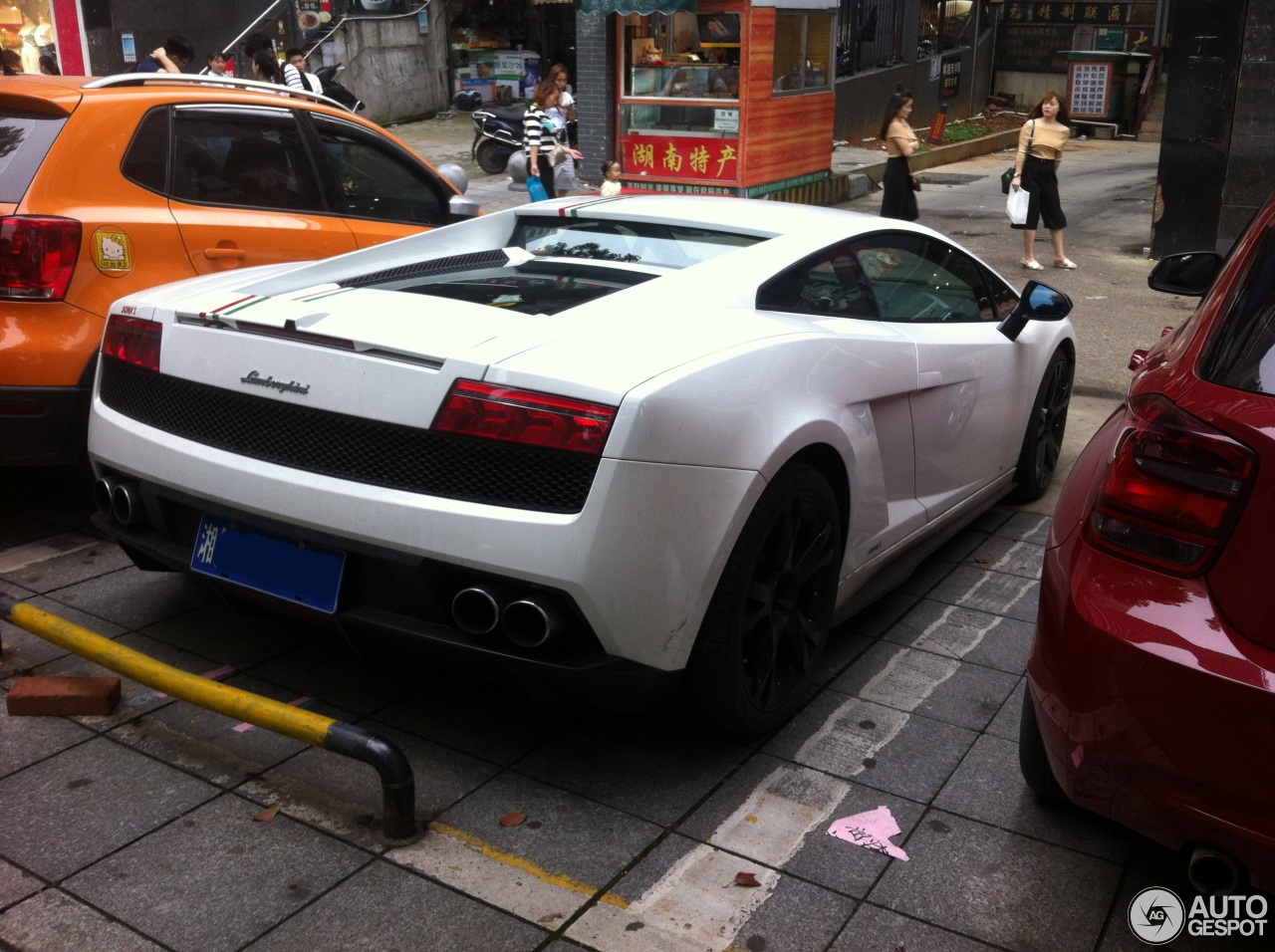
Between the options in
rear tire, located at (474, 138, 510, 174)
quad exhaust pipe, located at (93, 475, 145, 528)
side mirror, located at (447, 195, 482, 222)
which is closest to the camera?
quad exhaust pipe, located at (93, 475, 145, 528)

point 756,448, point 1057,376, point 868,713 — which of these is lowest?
point 868,713

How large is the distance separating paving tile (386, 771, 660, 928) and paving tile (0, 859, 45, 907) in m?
0.75

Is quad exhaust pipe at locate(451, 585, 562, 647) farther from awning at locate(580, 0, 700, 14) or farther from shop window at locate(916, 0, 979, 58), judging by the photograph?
shop window at locate(916, 0, 979, 58)

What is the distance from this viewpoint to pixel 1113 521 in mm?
2576

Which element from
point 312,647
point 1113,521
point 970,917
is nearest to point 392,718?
point 312,647

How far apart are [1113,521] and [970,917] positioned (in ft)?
2.97

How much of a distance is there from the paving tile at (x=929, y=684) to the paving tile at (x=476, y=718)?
917 mm

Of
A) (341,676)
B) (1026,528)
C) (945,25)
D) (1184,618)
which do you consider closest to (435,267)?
(341,676)

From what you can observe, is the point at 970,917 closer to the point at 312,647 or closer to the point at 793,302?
the point at 793,302

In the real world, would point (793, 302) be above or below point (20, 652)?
above

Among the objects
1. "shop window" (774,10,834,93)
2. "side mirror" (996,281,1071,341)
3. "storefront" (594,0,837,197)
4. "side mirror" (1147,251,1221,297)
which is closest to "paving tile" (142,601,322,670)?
"side mirror" (996,281,1071,341)

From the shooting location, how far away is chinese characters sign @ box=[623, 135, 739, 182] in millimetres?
14867

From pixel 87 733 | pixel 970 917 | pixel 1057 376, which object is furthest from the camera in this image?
pixel 1057 376
